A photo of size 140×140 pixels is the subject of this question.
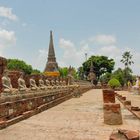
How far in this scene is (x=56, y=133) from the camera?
876 centimetres

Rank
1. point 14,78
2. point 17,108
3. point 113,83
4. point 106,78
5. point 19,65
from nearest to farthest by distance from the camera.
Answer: point 17,108 < point 14,78 < point 113,83 < point 19,65 < point 106,78

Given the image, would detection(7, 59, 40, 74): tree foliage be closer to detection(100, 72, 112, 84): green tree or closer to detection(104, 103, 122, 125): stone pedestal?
detection(100, 72, 112, 84): green tree

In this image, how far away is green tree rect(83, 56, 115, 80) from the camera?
8656cm

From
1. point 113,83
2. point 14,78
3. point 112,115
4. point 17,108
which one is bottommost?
point 112,115

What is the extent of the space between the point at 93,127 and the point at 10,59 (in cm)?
6730

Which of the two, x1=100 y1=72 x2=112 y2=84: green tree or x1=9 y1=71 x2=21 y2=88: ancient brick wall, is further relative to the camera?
x1=100 y1=72 x2=112 y2=84: green tree

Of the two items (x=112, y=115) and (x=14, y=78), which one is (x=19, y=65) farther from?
(x=112, y=115)

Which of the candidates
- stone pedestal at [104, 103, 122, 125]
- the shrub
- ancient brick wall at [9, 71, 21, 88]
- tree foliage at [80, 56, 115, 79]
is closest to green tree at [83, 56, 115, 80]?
tree foliage at [80, 56, 115, 79]

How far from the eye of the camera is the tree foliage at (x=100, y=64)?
284 feet

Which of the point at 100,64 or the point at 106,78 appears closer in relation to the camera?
the point at 100,64

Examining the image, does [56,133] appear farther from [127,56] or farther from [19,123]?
[127,56]

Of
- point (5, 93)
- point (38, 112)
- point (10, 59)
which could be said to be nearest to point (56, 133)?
point (5, 93)

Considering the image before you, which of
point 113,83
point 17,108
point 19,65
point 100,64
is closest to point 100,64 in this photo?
point 100,64

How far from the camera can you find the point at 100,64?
8688 centimetres
